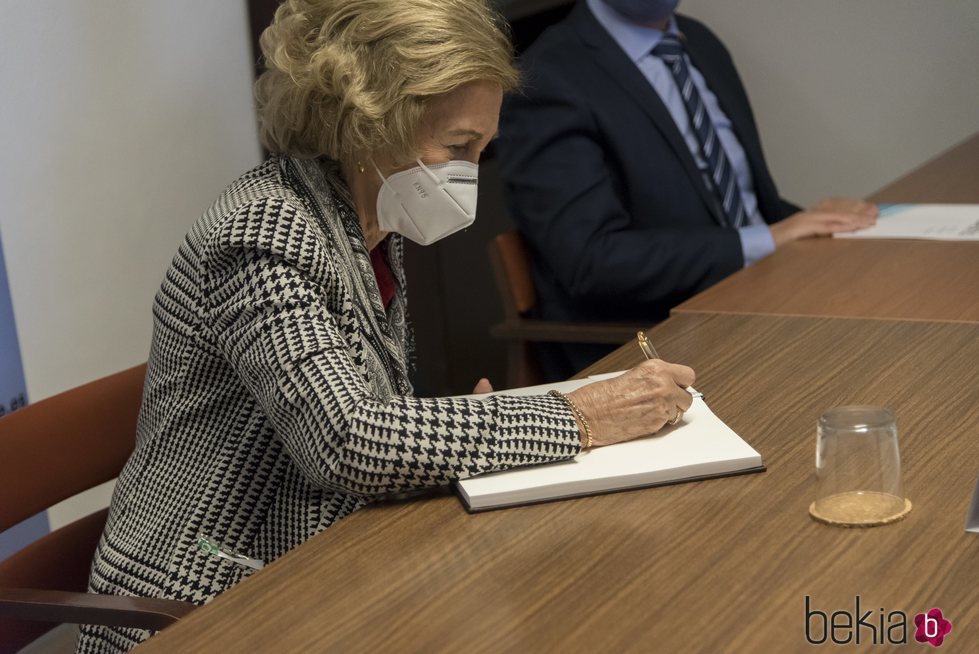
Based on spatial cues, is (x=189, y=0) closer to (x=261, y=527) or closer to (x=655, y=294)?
(x=655, y=294)

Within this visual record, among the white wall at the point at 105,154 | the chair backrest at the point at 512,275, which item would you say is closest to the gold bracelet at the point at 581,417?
the chair backrest at the point at 512,275

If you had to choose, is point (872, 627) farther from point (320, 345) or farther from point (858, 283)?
point (858, 283)

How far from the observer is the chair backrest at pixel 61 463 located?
5.27ft

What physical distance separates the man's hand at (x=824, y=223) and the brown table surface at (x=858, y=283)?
0.03m

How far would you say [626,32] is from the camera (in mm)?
2908

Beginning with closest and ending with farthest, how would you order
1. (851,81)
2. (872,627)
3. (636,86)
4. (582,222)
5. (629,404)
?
(872,627)
(629,404)
(582,222)
(636,86)
(851,81)

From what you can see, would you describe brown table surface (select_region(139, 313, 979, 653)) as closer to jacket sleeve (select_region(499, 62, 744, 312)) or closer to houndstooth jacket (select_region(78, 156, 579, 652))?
houndstooth jacket (select_region(78, 156, 579, 652))

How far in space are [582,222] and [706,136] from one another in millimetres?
511

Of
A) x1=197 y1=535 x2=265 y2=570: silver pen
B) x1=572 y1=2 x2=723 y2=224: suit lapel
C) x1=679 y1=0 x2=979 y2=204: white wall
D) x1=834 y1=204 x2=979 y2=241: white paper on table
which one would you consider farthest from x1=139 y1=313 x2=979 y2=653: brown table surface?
x1=679 y1=0 x2=979 y2=204: white wall

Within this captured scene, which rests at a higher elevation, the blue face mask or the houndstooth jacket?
the blue face mask

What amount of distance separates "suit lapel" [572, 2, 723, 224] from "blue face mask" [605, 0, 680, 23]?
2.9 inches

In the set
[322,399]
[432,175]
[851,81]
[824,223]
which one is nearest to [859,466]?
[322,399]

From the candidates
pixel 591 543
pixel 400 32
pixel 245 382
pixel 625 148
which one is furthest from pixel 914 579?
pixel 625 148

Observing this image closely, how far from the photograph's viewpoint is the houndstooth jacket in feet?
4.24
